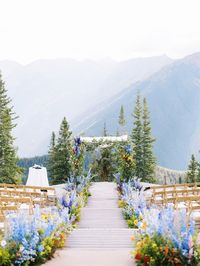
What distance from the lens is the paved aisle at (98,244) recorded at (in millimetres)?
7566

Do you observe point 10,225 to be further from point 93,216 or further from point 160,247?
point 93,216

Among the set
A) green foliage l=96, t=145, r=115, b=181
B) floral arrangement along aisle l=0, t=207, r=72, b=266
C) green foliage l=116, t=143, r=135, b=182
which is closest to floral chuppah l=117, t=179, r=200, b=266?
floral arrangement along aisle l=0, t=207, r=72, b=266

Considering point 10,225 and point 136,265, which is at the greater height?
point 10,225

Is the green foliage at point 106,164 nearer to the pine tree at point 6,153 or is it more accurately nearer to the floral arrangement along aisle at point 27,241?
the pine tree at point 6,153

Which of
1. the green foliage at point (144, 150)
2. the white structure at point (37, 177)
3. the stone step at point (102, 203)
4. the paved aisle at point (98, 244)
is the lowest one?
the paved aisle at point (98, 244)

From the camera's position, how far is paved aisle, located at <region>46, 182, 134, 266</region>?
7.57m

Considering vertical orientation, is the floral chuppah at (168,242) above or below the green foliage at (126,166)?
below

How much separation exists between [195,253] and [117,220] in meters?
6.37

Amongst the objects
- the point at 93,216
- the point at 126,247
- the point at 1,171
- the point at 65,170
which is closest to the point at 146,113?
the point at 65,170

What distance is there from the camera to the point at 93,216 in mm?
13531

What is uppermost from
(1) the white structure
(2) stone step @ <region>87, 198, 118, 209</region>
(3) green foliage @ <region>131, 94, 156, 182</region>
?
(3) green foliage @ <region>131, 94, 156, 182</region>

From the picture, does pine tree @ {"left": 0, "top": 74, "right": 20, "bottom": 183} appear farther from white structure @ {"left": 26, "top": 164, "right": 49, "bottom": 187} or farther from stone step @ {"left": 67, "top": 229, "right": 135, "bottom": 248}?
stone step @ {"left": 67, "top": 229, "right": 135, "bottom": 248}

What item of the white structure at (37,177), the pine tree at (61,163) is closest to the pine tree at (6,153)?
the pine tree at (61,163)

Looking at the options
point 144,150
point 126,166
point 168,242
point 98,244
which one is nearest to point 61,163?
point 144,150
